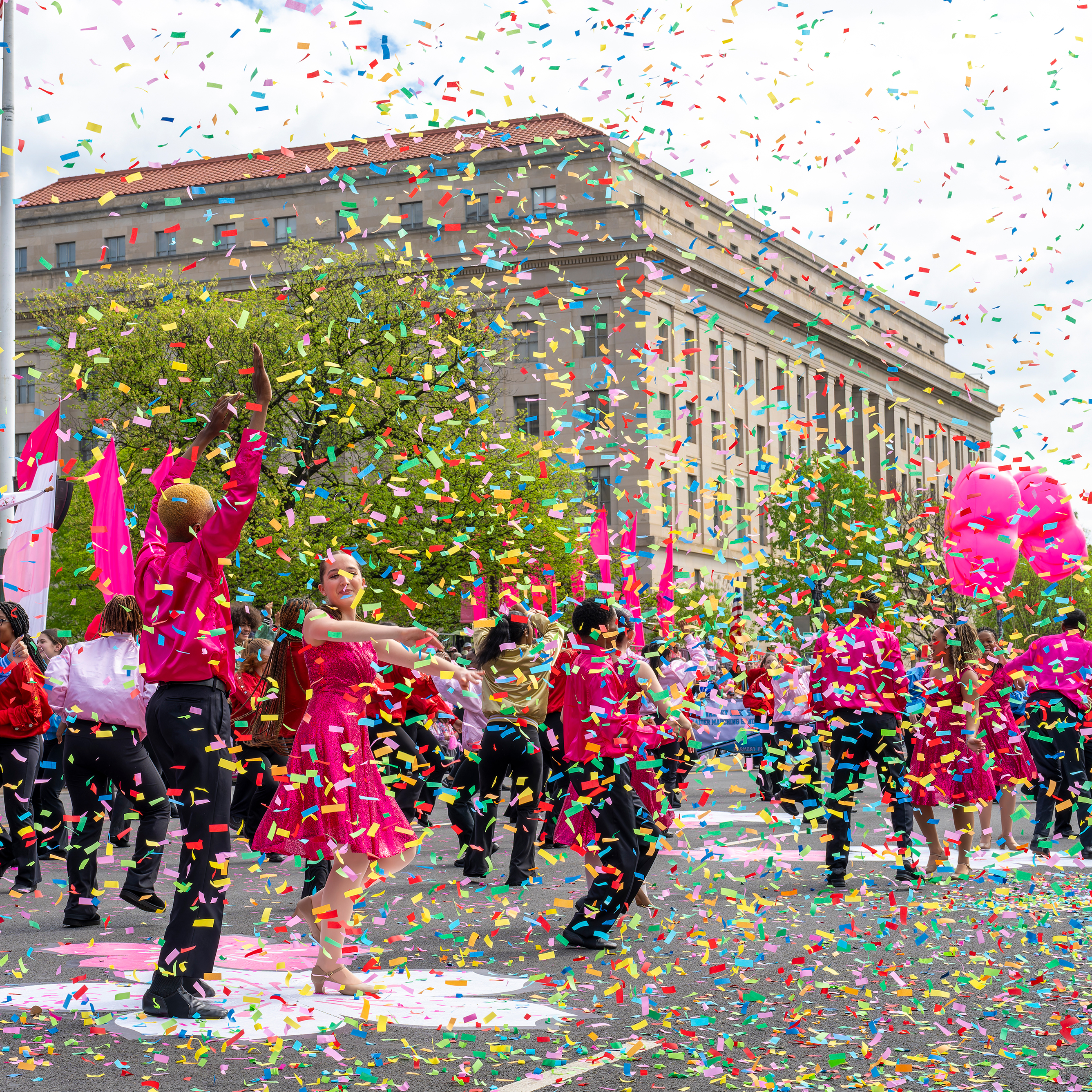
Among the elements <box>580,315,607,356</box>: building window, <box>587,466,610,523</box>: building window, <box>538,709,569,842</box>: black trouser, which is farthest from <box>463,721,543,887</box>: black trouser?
<box>580,315,607,356</box>: building window

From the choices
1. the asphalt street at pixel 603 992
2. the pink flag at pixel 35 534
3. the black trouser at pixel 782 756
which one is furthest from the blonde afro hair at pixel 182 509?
the pink flag at pixel 35 534

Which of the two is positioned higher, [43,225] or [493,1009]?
[43,225]

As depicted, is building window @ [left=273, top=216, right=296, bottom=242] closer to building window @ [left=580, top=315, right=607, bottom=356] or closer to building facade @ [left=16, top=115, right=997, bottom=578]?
building facade @ [left=16, top=115, right=997, bottom=578]

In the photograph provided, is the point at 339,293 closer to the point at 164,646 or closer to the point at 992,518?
the point at 992,518

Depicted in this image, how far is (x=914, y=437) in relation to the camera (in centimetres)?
8262

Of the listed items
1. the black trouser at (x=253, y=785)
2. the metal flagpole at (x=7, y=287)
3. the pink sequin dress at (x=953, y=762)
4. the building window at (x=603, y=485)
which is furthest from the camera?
the building window at (x=603, y=485)

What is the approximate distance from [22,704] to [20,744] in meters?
0.34

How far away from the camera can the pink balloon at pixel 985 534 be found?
15664 millimetres

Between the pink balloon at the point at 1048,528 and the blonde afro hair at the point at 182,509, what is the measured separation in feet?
38.0

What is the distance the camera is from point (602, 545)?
1167cm

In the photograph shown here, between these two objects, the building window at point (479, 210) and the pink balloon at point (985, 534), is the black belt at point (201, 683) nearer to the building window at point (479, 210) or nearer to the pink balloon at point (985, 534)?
the pink balloon at point (985, 534)

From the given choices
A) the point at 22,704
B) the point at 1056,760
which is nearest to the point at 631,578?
the point at 22,704

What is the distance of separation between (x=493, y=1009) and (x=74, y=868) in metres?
3.56

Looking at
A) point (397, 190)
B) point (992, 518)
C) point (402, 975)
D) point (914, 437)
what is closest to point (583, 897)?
point (402, 975)
